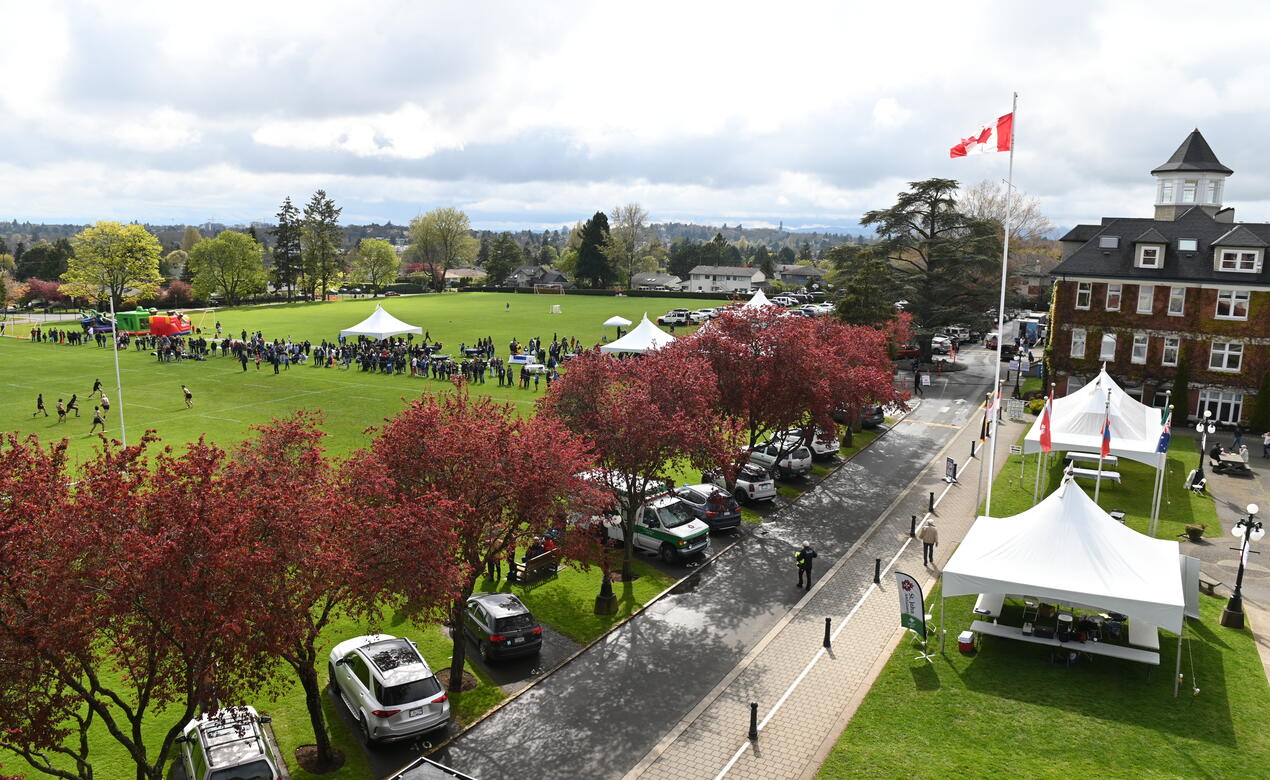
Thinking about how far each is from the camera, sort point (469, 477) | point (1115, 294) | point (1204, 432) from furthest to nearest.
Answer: point (1115, 294)
point (1204, 432)
point (469, 477)

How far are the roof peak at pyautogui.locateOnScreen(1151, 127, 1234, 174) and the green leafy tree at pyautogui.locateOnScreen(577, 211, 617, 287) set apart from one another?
72.9m

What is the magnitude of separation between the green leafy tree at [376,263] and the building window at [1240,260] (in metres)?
95.2

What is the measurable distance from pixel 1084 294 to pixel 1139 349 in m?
3.62

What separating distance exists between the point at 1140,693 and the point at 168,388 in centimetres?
4576

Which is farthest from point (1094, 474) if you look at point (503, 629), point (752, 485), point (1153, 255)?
point (503, 629)

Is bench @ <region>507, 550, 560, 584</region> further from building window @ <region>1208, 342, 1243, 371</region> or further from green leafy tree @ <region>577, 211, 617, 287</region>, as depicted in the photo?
green leafy tree @ <region>577, 211, 617, 287</region>

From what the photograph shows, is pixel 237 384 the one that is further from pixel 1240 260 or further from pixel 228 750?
pixel 1240 260

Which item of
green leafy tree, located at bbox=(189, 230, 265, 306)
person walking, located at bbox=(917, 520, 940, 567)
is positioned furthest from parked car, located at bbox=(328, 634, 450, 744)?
green leafy tree, located at bbox=(189, 230, 265, 306)

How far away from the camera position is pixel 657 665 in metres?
16.2

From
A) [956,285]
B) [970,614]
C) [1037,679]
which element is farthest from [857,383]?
[956,285]

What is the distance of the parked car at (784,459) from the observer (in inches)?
1112

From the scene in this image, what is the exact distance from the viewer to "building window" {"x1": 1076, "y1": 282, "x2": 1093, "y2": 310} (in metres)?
38.0

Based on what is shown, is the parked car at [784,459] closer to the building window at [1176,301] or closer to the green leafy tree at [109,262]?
the building window at [1176,301]

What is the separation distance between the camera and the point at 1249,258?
3412 cm
